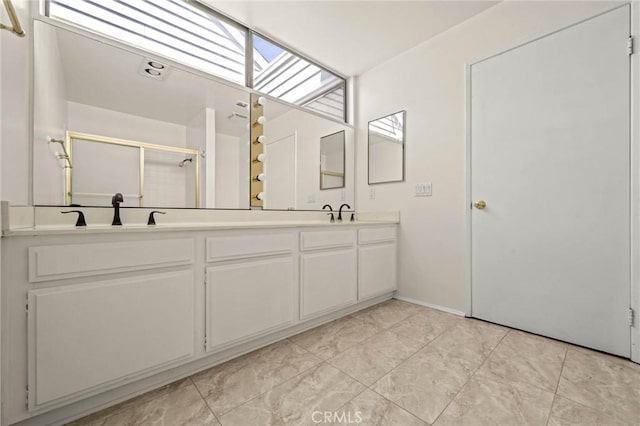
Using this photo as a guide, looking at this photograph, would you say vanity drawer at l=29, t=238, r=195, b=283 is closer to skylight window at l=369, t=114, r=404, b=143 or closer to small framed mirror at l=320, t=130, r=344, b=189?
small framed mirror at l=320, t=130, r=344, b=189

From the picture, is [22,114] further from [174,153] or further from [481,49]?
[481,49]

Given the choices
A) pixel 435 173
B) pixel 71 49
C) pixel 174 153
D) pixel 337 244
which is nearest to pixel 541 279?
pixel 435 173

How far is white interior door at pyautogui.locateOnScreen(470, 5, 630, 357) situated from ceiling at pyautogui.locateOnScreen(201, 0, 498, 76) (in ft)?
1.78

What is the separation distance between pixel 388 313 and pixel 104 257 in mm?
2018

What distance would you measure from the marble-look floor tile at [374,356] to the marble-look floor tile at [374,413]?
5.2 inches

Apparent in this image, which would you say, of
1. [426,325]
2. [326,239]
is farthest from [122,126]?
[426,325]

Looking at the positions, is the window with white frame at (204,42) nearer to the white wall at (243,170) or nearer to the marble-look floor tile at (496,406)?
the white wall at (243,170)

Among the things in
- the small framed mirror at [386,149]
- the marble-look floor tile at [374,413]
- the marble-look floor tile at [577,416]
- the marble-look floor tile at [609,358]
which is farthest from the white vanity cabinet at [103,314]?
the marble-look floor tile at [609,358]

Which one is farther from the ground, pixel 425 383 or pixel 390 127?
pixel 390 127

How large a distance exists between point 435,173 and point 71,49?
2662 mm

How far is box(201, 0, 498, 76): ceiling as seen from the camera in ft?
6.65

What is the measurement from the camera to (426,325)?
6.64 ft

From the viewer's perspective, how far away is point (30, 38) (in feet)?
4.28

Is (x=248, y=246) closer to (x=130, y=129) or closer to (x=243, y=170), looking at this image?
(x=243, y=170)
